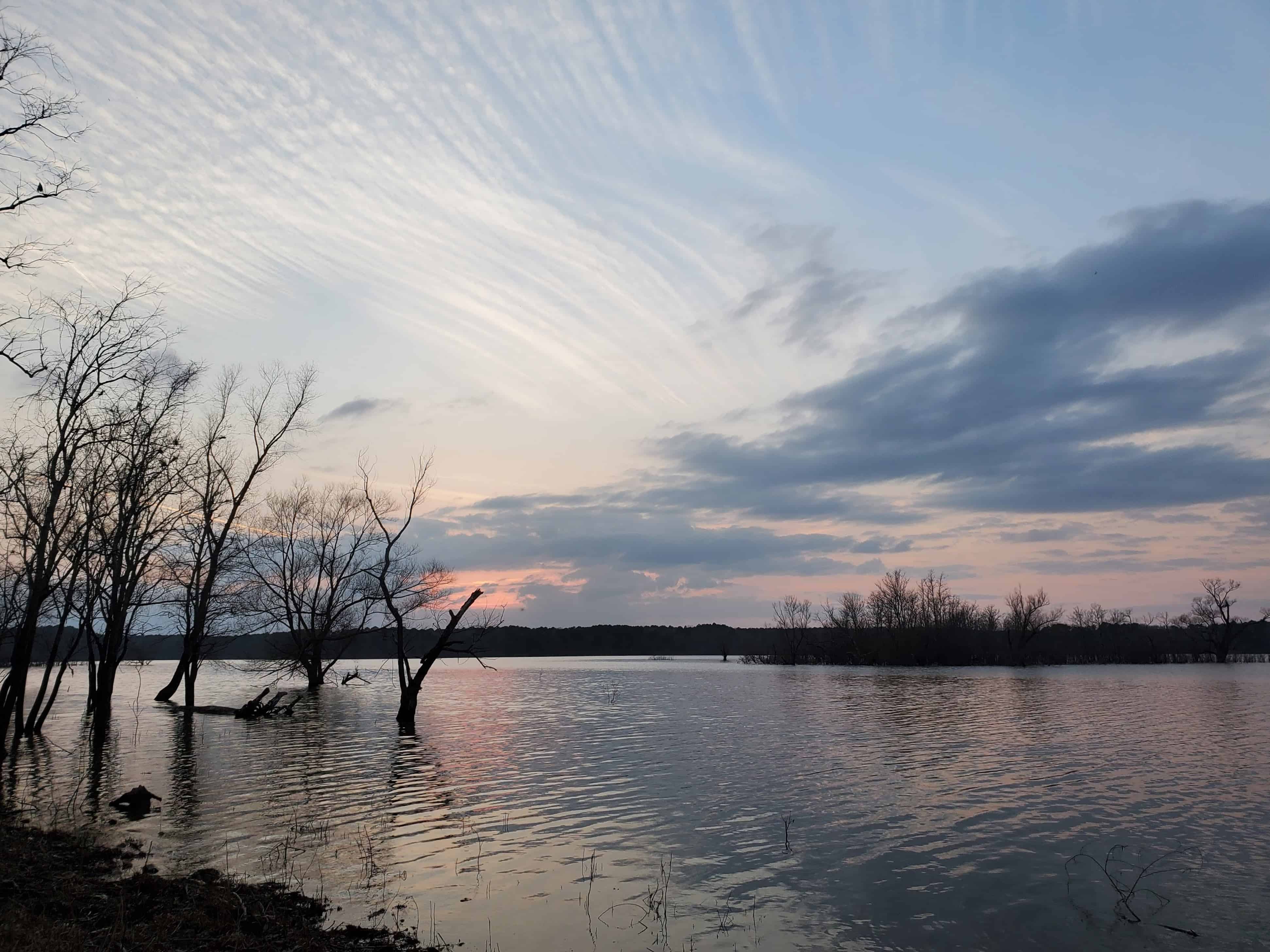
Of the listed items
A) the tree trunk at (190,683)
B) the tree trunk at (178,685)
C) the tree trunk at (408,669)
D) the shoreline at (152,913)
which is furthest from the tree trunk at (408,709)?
the shoreline at (152,913)

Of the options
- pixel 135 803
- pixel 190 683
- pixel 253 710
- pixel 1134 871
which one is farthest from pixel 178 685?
pixel 1134 871

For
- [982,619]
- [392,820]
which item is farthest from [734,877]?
[982,619]

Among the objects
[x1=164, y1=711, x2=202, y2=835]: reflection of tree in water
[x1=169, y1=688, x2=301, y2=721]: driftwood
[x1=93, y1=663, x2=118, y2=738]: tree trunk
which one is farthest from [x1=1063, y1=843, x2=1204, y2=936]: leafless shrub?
[x1=169, y1=688, x2=301, y2=721]: driftwood

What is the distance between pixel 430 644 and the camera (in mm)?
158750

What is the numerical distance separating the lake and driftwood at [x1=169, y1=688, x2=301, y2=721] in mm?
1075

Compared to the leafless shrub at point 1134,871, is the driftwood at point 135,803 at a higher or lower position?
higher

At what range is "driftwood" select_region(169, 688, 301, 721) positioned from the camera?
4000 cm

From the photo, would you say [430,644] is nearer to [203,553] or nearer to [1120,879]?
[203,553]

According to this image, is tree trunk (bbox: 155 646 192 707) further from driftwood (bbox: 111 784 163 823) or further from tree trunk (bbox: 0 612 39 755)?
driftwood (bbox: 111 784 163 823)

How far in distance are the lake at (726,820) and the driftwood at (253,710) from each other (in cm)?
107

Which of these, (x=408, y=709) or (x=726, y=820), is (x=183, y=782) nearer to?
(x=408, y=709)

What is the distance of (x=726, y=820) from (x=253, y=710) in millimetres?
31404

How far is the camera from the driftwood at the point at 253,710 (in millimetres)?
40000

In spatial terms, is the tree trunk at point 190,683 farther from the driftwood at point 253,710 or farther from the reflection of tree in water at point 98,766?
the reflection of tree in water at point 98,766
